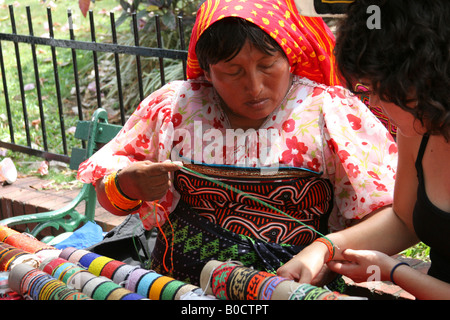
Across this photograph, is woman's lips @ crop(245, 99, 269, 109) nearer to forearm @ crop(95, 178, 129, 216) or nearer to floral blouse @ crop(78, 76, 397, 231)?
floral blouse @ crop(78, 76, 397, 231)

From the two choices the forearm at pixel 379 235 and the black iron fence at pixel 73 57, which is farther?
the black iron fence at pixel 73 57

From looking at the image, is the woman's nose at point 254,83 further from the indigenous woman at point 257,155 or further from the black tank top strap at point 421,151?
the black tank top strap at point 421,151

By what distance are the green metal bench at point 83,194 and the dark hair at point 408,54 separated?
1.77 meters

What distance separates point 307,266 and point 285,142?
1.59ft

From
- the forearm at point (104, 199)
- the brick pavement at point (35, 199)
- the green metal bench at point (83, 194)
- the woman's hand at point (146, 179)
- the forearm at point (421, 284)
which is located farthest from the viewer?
the brick pavement at point (35, 199)

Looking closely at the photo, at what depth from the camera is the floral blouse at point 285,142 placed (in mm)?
1979

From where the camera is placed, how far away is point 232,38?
1911 millimetres

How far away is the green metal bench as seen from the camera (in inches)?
121

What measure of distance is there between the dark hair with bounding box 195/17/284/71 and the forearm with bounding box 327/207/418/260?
→ 64 centimetres

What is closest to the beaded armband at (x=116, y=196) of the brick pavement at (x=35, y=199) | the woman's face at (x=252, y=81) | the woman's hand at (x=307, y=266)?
the woman's face at (x=252, y=81)

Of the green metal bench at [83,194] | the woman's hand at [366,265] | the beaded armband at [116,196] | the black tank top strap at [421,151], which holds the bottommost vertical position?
the green metal bench at [83,194]

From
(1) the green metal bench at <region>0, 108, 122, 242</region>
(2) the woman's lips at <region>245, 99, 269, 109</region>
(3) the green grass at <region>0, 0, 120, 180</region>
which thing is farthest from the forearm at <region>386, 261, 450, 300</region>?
(3) the green grass at <region>0, 0, 120, 180</region>
